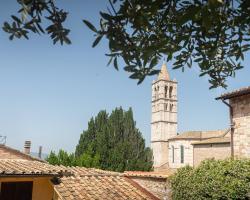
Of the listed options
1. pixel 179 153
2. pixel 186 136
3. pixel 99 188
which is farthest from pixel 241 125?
pixel 179 153

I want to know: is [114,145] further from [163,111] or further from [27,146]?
[163,111]

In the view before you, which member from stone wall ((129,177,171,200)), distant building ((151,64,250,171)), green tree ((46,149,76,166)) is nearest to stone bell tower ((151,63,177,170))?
distant building ((151,64,250,171))

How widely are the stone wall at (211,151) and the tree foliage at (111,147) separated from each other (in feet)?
15.2

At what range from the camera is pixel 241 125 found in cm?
1390

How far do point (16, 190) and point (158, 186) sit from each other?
218 inches

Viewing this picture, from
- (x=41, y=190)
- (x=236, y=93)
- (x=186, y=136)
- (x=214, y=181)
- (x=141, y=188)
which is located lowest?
(x=41, y=190)

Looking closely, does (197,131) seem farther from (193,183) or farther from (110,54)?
(110,54)

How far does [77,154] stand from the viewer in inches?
1188

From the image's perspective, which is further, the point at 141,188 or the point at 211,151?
the point at 211,151

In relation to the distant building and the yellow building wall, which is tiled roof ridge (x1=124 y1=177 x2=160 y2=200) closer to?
the distant building

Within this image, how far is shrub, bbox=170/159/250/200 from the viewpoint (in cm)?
1045

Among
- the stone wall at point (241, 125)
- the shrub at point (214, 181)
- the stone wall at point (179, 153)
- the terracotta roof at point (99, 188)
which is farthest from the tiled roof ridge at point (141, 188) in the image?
the stone wall at point (179, 153)

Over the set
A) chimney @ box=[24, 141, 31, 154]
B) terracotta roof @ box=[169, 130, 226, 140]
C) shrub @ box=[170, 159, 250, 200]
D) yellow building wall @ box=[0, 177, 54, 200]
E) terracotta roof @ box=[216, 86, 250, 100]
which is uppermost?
terracotta roof @ box=[169, 130, 226, 140]

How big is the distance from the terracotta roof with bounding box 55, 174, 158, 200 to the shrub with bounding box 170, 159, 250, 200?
1377mm
